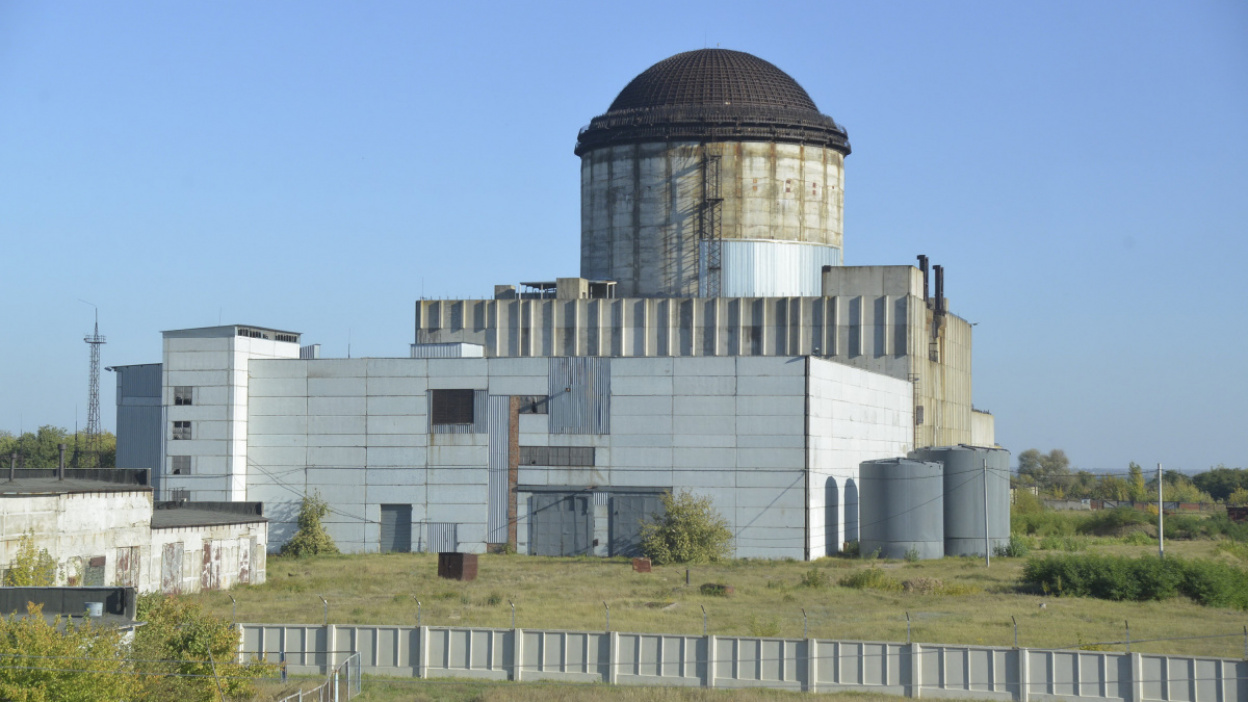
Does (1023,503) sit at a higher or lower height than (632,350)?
lower

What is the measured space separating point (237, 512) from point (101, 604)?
27676 mm

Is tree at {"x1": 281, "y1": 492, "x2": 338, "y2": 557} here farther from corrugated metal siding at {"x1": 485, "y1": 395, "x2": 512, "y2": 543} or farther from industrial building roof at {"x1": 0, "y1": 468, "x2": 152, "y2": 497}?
industrial building roof at {"x1": 0, "y1": 468, "x2": 152, "y2": 497}

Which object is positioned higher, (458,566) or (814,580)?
(458,566)

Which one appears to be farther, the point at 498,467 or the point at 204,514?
the point at 498,467

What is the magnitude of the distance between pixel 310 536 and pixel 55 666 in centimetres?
3708

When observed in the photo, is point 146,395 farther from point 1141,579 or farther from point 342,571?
point 1141,579

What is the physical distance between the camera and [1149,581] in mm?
45969

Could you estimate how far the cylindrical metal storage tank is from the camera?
62.0m

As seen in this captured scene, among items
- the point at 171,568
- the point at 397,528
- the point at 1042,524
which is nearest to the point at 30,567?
the point at 171,568

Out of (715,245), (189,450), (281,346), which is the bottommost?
(189,450)

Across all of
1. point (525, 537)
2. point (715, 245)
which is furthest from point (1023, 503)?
point (525, 537)

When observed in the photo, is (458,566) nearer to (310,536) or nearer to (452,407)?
(452,407)

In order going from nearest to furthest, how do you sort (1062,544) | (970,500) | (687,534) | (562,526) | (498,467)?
1. (687,534)
2. (562,526)
3. (498,467)
4. (970,500)
5. (1062,544)

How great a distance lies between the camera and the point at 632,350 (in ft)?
252
